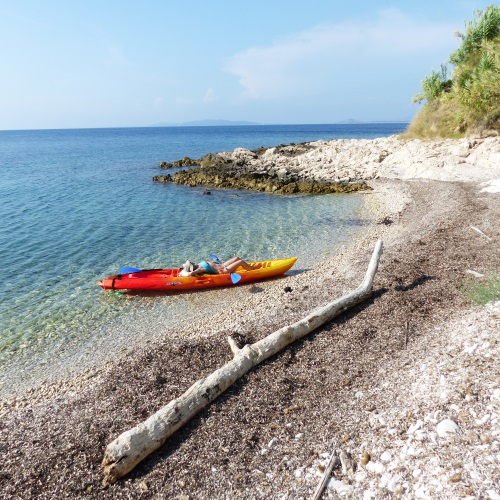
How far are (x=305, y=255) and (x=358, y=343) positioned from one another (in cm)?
862

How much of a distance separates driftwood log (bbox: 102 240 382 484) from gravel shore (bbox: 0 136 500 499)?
→ 166mm

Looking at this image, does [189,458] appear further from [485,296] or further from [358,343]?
[485,296]

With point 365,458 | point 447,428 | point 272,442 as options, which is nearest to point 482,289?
point 447,428

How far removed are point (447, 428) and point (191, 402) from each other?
3846mm

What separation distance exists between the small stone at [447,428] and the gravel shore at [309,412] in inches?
0.7

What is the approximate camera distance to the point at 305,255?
16703 millimetres

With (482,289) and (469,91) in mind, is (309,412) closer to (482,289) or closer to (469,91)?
(482,289)

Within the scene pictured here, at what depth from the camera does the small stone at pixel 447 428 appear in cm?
508

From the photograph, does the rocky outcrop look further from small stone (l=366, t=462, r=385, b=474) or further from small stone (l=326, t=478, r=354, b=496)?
small stone (l=326, t=478, r=354, b=496)

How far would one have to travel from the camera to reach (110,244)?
19.0 metres

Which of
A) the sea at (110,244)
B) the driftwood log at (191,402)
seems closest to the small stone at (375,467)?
the driftwood log at (191,402)

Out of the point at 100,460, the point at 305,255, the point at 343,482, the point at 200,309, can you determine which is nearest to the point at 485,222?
the point at 305,255

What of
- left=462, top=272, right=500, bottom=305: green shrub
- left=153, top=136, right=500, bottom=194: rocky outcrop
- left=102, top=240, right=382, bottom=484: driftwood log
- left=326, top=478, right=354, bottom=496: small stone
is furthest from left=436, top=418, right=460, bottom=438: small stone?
left=153, top=136, right=500, bottom=194: rocky outcrop

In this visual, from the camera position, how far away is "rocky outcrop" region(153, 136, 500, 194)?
27500 millimetres
